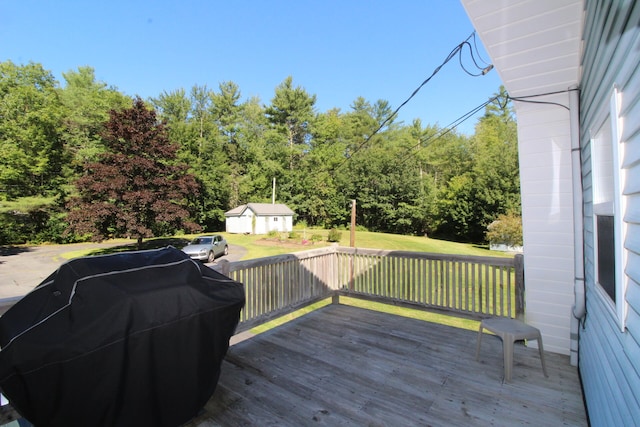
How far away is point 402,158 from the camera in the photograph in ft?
87.6

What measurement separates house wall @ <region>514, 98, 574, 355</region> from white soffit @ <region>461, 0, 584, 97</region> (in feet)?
1.31

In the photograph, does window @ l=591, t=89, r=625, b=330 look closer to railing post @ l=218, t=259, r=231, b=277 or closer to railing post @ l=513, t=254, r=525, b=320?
railing post @ l=513, t=254, r=525, b=320

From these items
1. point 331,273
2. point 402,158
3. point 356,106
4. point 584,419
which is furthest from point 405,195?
point 584,419

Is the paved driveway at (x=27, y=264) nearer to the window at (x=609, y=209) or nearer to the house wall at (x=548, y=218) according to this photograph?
the house wall at (x=548, y=218)

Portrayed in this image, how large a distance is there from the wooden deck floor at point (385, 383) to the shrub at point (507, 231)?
14.3 m

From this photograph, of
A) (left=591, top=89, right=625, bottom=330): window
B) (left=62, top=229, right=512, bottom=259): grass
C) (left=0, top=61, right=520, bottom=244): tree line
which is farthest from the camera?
(left=0, top=61, right=520, bottom=244): tree line

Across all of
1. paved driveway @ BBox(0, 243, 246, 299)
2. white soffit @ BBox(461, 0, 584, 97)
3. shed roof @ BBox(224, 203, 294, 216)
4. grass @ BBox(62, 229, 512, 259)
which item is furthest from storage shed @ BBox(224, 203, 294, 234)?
white soffit @ BBox(461, 0, 584, 97)

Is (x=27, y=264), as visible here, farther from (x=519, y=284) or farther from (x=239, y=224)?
(x=519, y=284)

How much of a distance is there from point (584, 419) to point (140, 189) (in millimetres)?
16808

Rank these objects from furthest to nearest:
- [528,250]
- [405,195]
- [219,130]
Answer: [219,130] → [405,195] → [528,250]

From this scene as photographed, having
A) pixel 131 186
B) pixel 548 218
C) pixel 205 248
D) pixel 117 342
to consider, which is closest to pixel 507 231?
pixel 205 248

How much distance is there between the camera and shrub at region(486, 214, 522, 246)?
15578 millimetres

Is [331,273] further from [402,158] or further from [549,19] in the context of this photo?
[402,158]

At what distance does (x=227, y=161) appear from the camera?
28.4 m
